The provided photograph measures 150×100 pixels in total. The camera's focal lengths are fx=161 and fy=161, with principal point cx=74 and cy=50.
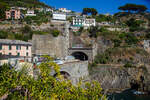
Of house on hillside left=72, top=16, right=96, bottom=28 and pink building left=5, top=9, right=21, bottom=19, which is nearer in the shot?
pink building left=5, top=9, right=21, bottom=19

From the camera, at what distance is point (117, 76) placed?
3350 cm

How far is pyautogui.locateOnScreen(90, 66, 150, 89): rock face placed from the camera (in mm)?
32475

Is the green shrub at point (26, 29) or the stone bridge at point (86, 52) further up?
the green shrub at point (26, 29)

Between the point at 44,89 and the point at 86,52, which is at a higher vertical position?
the point at 86,52

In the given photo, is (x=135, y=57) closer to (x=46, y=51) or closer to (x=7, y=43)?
(x=46, y=51)

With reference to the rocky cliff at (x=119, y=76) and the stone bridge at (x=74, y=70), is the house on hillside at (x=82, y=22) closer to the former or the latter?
the rocky cliff at (x=119, y=76)

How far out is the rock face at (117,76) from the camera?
32475mm

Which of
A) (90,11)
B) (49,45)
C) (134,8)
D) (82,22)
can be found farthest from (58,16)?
(134,8)

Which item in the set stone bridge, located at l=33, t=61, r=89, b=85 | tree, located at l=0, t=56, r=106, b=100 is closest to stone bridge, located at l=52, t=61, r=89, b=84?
stone bridge, located at l=33, t=61, r=89, b=85

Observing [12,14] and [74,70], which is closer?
[74,70]

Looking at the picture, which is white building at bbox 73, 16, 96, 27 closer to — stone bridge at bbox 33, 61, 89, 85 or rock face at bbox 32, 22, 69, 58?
rock face at bbox 32, 22, 69, 58

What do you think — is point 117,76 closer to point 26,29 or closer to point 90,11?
point 26,29

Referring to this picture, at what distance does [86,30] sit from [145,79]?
70.3ft

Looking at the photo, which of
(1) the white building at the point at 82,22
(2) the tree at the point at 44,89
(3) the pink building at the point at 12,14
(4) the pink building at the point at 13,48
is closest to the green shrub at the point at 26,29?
(4) the pink building at the point at 13,48
